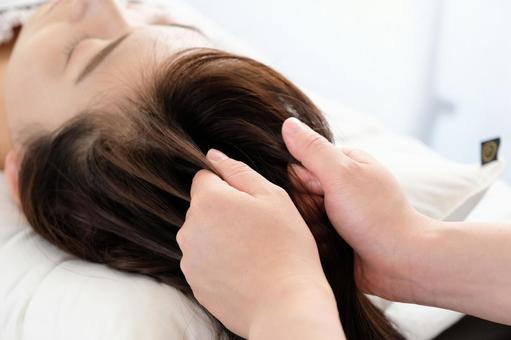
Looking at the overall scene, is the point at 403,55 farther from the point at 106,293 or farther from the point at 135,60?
the point at 106,293

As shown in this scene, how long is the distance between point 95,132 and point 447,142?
1.59 m

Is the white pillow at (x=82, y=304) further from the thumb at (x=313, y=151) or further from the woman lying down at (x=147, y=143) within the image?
the thumb at (x=313, y=151)

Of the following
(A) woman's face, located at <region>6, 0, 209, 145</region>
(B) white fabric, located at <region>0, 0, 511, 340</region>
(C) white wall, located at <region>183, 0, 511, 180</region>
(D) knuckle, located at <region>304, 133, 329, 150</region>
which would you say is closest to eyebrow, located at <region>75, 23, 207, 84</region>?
(A) woman's face, located at <region>6, 0, 209, 145</region>

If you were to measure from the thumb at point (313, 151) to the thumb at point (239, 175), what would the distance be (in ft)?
0.20

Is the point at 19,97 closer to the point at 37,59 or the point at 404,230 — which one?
the point at 37,59

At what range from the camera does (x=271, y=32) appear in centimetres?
215

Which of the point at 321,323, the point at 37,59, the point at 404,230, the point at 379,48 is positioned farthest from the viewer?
the point at 379,48

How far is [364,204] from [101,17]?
0.53m

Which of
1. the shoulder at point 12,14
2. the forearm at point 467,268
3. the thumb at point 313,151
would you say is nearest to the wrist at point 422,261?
the forearm at point 467,268

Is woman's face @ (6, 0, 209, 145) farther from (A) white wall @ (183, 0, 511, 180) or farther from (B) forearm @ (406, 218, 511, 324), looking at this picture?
(A) white wall @ (183, 0, 511, 180)

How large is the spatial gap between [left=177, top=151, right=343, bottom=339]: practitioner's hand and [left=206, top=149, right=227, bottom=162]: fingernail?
69mm

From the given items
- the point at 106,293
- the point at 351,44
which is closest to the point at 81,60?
the point at 106,293

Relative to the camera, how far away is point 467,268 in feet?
2.24

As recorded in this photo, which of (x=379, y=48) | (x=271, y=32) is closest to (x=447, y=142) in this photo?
(x=379, y=48)
